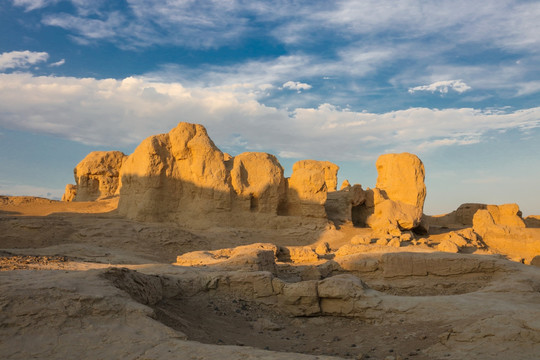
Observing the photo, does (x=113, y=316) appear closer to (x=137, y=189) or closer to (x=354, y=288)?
(x=354, y=288)

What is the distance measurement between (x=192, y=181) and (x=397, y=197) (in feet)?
37.7

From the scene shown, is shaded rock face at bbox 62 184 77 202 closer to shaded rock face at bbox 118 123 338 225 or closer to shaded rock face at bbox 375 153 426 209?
shaded rock face at bbox 118 123 338 225

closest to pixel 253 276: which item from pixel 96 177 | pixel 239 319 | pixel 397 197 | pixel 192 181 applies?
pixel 239 319

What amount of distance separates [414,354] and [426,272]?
5528mm

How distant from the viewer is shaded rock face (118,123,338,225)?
18000 mm

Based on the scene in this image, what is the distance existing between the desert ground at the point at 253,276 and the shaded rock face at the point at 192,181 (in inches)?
3.0

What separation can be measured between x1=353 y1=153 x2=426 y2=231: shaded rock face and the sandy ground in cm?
1160

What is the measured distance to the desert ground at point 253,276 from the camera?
4594 mm

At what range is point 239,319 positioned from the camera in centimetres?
687

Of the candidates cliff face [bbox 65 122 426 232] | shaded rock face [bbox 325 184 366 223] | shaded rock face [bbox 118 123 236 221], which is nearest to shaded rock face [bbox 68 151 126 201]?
cliff face [bbox 65 122 426 232]

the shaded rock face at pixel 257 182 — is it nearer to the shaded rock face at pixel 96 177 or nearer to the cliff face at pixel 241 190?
the cliff face at pixel 241 190

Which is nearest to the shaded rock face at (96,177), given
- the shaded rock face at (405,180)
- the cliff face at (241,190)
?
the cliff face at (241,190)

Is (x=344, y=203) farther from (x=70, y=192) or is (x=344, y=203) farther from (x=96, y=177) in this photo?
(x=70, y=192)

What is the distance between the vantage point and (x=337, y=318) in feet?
24.0
